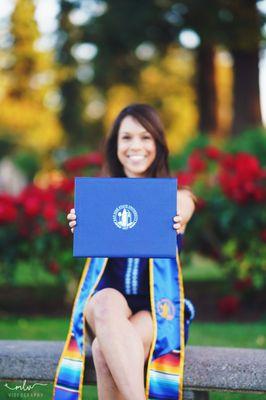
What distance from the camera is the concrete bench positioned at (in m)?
2.72

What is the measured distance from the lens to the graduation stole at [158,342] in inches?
108

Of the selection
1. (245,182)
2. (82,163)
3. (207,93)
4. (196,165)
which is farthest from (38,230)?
(207,93)

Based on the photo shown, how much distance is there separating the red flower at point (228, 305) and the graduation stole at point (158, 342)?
8.29 ft

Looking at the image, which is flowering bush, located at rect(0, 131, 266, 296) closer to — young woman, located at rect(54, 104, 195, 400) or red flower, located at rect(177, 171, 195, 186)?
red flower, located at rect(177, 171, 195, 186)

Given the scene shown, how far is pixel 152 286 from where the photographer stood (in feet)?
9.86

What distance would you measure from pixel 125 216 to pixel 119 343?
0.56 meters

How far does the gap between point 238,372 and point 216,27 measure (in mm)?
7228

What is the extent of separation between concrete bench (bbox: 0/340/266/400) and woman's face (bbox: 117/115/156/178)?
1.00 metres

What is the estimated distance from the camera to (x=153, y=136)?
329cm

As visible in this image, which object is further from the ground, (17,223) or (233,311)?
(17,223)

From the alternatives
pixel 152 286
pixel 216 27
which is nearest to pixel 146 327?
pixel 152 286

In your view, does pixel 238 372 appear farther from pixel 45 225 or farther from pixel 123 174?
pixel 45 225

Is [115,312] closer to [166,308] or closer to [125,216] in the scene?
[166,308]

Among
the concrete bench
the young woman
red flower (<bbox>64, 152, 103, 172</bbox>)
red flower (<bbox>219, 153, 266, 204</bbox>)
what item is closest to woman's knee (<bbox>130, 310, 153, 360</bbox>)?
the young woman
